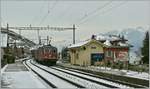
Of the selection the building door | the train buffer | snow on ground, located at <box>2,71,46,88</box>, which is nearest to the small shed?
the building door

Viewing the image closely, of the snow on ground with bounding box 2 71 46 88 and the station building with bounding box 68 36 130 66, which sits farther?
the station building with bounding box 68 36 130 66

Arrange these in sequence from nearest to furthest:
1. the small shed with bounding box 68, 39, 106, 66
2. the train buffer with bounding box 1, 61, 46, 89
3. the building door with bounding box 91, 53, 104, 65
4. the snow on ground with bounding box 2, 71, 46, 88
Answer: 1. the snow on ground with bounding box 2, 71, 46, 88
2. the train buffer with bounding box 1, 61, 46, 89
3. the building door with bounding box 91, 53, 104, 65
4. the small shed with bounding box 68, 39, 106, 66

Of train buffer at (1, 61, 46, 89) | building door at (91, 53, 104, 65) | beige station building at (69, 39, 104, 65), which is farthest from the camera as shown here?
beige station building at (69, 39, 104, 65)

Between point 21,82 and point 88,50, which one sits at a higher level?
point 88,50

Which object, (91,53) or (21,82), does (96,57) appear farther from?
(21,82)

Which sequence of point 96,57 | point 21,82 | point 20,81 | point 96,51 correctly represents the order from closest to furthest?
1. point 21,82
2. point 20,81
3. point 96,57
4. point 96,51

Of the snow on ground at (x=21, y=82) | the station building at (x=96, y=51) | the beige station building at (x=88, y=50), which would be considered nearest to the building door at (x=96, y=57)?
the station building at (x=96, y=51)

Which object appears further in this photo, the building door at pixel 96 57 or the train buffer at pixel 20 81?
the building door at pixel 96 57

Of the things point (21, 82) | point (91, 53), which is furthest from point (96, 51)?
point (21, 82)

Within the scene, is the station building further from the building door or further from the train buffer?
the train buffer

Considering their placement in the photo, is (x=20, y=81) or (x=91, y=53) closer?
(x=20, y=81)

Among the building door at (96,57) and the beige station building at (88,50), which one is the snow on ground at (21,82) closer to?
the building door at (96,57)

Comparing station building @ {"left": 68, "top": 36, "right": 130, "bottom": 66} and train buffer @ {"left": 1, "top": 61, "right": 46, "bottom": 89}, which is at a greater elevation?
station building @ {"left": 68, "top": 36, "right": 130, "bottom": 66}

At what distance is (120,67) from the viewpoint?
38875 millimetres
